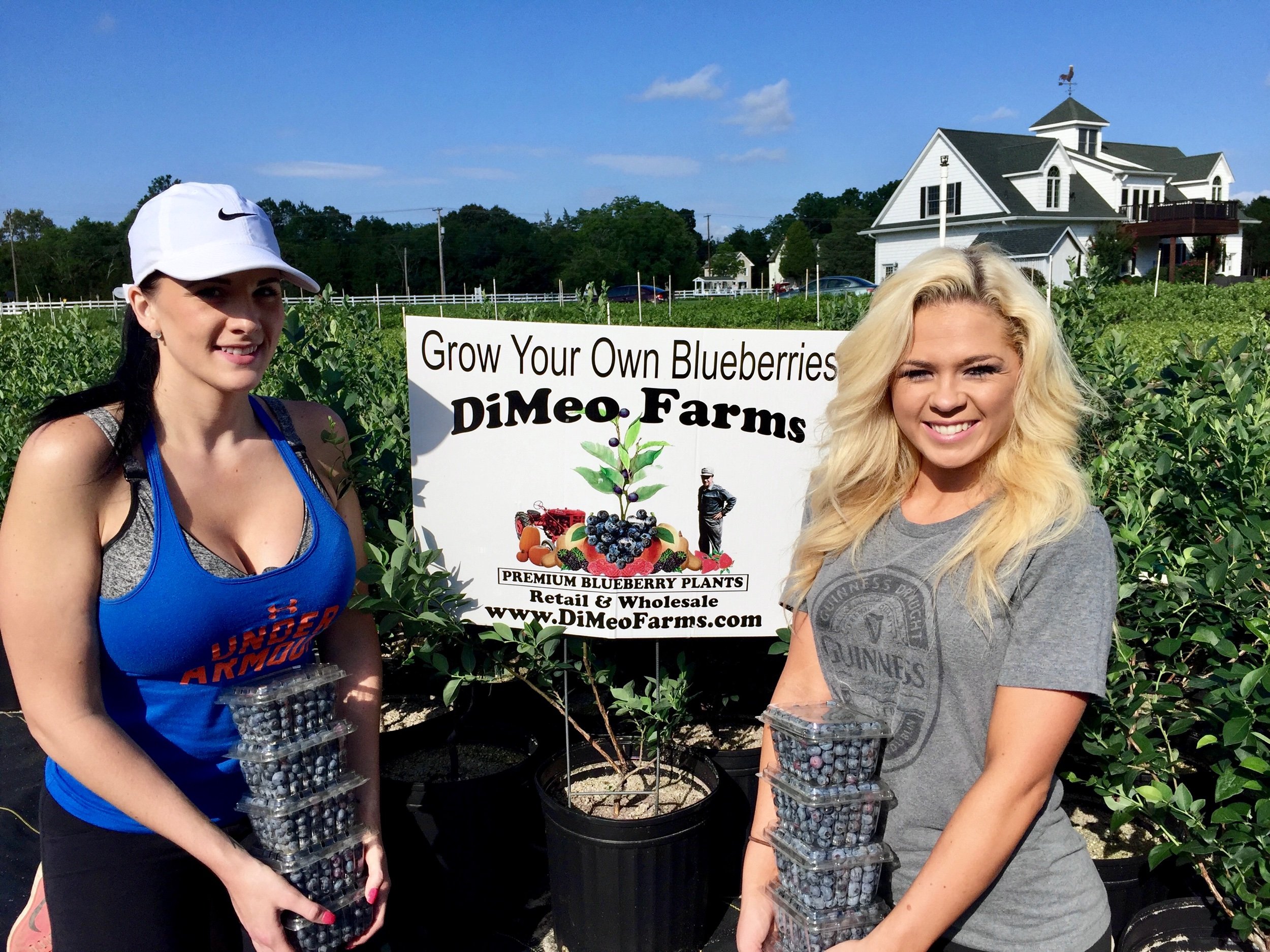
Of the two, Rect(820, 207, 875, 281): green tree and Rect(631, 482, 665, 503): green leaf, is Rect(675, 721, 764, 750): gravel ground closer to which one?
Rect(631, 482, 665, 503): green leaf

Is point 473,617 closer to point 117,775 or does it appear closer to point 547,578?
point 547,578

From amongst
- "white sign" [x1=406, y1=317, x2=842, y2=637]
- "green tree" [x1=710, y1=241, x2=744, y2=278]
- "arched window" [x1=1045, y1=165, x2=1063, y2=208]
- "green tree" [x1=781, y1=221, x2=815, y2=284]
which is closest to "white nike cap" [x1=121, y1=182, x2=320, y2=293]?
"white sign" [x1=406, y1=317, x2=842, y2=637]

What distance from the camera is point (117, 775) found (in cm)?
175

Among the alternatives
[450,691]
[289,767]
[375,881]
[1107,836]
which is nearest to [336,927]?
[375,881]

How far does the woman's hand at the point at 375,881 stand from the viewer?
6.54ft

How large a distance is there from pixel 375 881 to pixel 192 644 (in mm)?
643

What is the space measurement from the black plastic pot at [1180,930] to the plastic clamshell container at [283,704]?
2376 millimetres

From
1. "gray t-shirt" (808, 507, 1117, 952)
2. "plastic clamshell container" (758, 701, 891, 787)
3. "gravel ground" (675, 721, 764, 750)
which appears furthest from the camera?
"gravel ground" (675, 721, 764, 750)

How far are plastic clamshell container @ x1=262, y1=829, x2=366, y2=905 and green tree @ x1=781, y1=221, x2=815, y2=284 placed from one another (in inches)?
3176

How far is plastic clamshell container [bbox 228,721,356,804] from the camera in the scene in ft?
6.06

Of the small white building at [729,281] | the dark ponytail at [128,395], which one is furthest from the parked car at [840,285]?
the dark ponytail at [128,395]

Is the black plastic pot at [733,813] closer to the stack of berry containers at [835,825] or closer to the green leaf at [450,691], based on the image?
the green leaf at [450,691]

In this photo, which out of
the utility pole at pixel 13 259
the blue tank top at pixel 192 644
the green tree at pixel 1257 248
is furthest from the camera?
the green tree at pixel 1257 248

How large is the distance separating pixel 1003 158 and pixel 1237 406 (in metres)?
50.4
